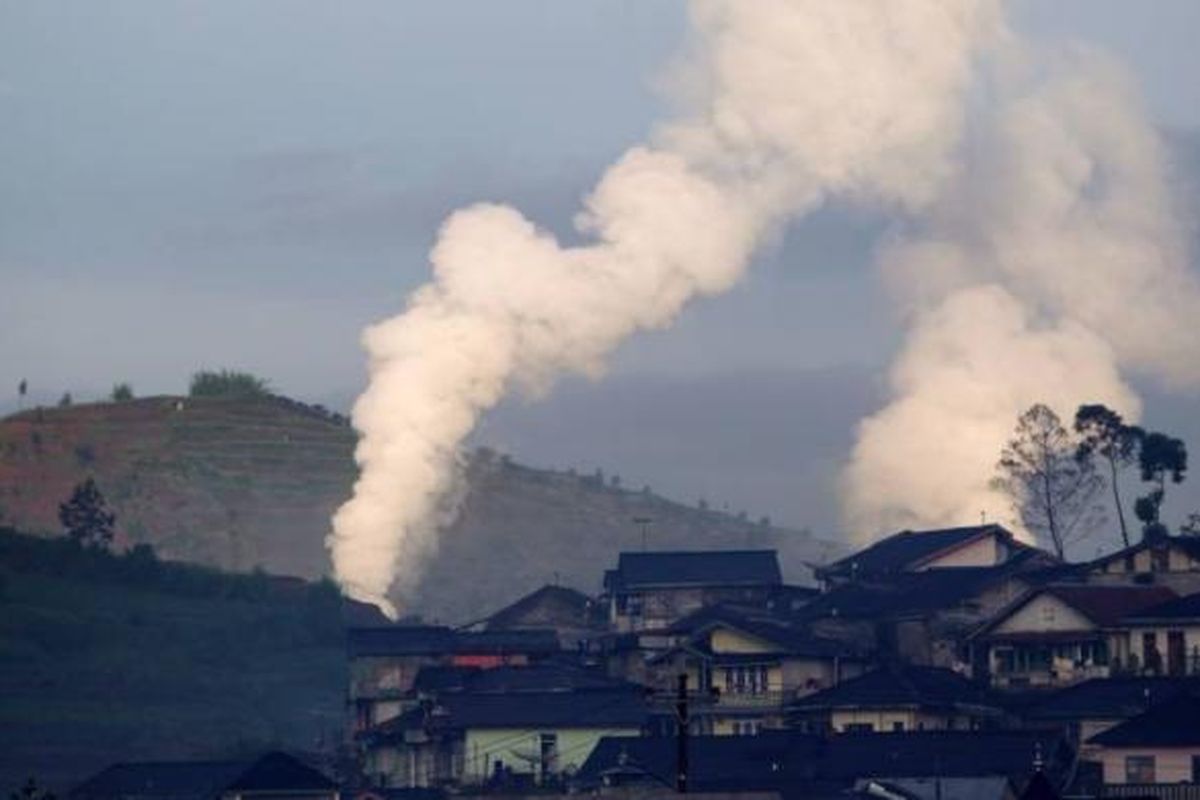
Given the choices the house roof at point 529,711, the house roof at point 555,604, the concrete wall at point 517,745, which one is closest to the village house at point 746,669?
the house roof at point 529,711

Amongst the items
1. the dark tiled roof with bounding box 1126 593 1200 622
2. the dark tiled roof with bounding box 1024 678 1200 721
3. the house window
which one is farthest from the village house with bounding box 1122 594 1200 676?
the house window

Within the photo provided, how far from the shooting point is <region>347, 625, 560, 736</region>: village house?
431 ft

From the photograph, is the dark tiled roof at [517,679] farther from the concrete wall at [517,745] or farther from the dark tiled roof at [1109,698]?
the dark tiled roof at [1109,698]

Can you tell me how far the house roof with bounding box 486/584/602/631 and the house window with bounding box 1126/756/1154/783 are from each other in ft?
148

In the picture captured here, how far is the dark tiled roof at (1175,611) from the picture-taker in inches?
4582

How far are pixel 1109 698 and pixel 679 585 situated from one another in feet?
107

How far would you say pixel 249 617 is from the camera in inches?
6038

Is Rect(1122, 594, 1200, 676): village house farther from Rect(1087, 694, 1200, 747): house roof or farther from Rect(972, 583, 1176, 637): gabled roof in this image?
Rect(1087, 694, 1200, 747): house roof

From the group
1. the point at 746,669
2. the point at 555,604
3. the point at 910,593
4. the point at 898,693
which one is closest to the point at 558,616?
the point at 555,604

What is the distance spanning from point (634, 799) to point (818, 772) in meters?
8.66

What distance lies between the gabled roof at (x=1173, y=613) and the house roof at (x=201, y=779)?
27203 millimetres

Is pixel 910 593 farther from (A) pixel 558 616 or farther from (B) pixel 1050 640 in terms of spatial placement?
(A) pixel 558 616

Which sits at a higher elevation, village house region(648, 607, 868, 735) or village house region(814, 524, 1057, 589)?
village house region(814, 524, 1057, 589)

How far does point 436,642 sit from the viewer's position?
133750mm
